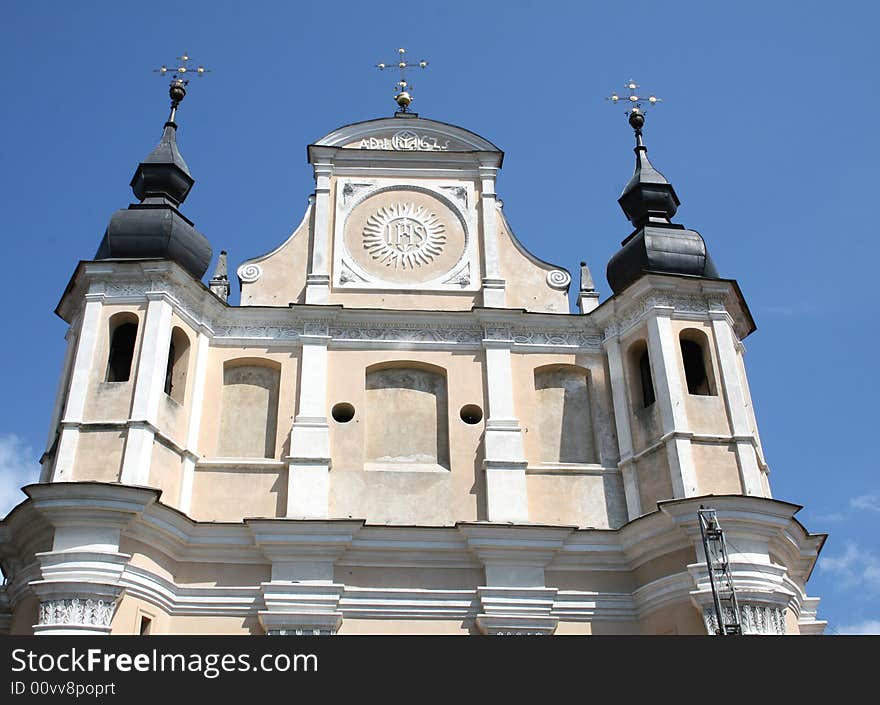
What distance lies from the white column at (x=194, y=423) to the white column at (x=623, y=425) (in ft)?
19.0

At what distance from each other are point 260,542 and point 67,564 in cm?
231

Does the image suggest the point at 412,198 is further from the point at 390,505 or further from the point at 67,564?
the point at 67,564

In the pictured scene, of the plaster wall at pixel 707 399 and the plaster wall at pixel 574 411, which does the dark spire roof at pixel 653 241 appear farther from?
the plaster wall at pixel 574 411

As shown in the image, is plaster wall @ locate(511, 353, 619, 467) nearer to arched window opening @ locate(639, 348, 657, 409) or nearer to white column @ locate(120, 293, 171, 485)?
arched window opening @ locate(639, 348, 657, 409)

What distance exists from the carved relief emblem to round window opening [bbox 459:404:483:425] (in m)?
2.63

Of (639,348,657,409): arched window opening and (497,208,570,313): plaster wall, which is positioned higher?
(497,208,570,313): plaster wall

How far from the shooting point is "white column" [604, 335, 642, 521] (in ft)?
47.4

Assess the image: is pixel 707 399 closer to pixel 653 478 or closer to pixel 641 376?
pixel 641 376

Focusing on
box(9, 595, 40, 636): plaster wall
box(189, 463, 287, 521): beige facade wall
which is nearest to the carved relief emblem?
box(189, 463, 287, 521): beige facade wall

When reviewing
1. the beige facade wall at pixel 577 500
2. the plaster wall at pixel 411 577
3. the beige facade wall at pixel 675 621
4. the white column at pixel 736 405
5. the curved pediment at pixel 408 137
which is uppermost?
the curved pediment at pixel 408 137

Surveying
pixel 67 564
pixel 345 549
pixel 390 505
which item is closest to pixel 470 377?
pixel 390 505

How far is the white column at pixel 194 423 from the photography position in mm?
14148

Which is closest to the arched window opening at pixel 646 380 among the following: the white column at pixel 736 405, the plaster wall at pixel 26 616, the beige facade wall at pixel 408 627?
the white column at pixel 736 405
